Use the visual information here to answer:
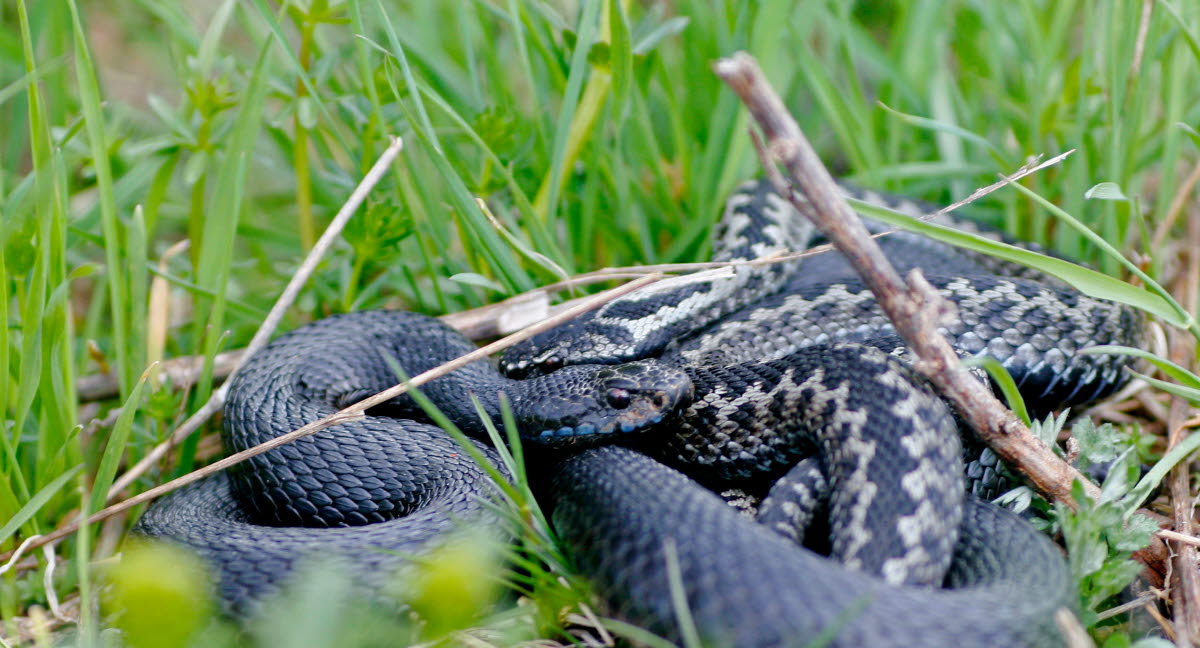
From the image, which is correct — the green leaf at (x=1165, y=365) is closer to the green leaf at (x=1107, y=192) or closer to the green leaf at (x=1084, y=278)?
the green leaf at (x=1084, y=278)

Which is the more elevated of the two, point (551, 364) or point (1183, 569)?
point (551, 364)

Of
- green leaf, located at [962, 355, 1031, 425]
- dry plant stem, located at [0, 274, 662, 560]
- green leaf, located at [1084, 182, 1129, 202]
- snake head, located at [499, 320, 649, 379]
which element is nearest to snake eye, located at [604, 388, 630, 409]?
dry plant stem, located at [0, 274, 662, 560]

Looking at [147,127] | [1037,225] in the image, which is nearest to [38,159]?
[147,127]

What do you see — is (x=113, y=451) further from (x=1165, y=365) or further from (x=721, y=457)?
(x=1165, y=365)

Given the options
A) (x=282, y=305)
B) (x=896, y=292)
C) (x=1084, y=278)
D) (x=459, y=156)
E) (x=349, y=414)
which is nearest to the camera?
(x=896, y=292)

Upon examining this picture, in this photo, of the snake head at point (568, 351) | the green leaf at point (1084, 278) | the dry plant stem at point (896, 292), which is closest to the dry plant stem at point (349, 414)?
the dry plant stem at point (896, 292)

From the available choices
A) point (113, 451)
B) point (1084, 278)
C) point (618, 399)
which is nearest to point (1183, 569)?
point (1084, 278)

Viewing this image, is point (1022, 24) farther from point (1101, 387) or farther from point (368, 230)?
point (368, 230)
